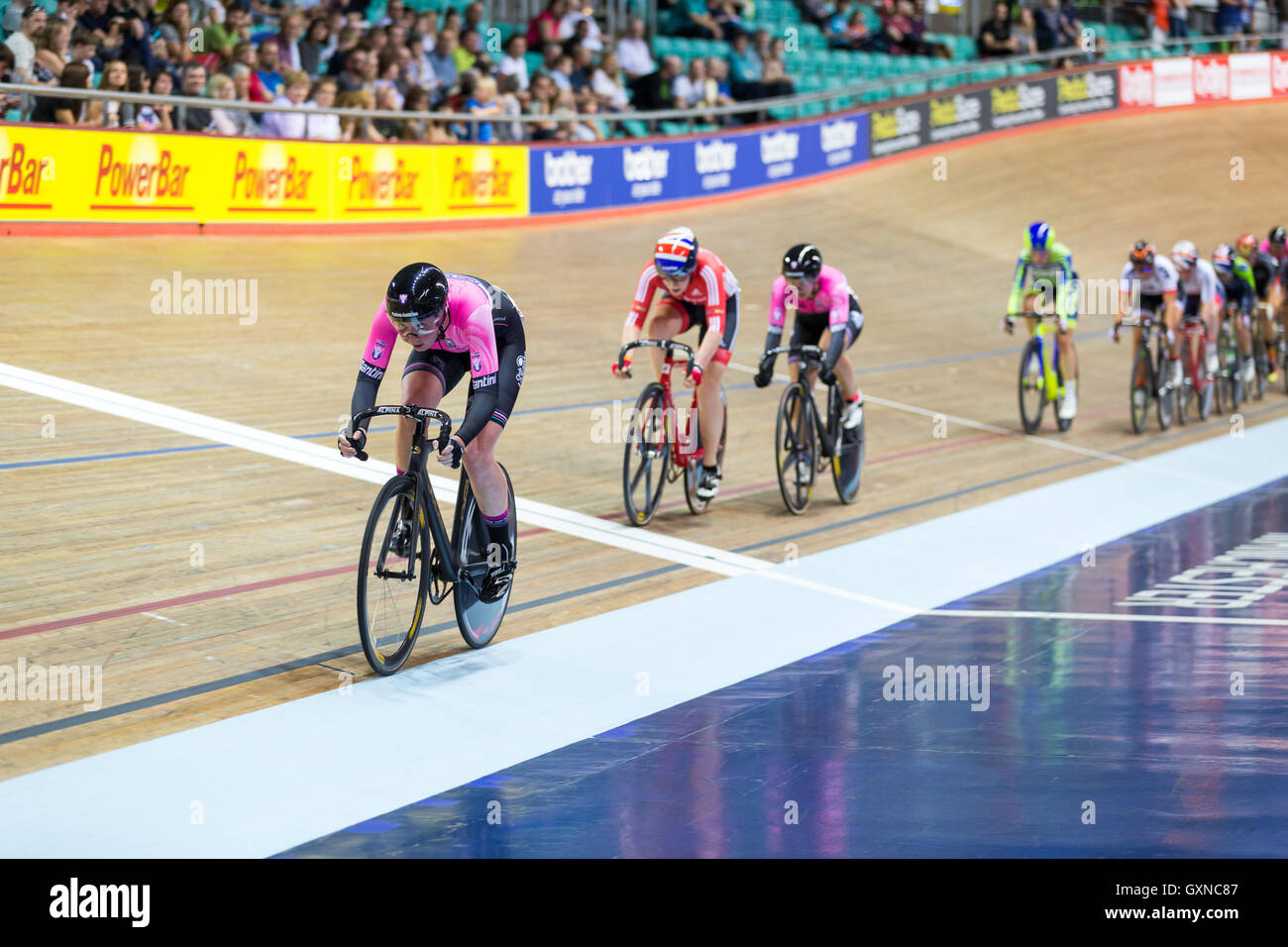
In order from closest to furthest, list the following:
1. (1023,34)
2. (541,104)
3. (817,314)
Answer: (817,314), (541,104), (1023,34)

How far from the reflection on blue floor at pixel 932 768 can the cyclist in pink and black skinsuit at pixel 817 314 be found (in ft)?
7.86

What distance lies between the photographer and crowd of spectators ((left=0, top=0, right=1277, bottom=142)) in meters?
11.1

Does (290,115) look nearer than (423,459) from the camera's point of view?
No

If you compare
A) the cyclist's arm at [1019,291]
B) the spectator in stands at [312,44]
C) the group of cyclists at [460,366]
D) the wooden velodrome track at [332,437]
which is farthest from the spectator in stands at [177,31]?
the group of cyclists at [460,366]

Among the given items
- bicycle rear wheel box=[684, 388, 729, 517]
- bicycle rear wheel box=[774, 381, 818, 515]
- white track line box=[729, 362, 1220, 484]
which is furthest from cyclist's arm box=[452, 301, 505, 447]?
white track line box=[729, 362, 1220, 484]

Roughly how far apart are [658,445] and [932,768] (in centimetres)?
340

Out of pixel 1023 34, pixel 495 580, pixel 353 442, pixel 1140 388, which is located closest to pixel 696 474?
pixel 495 580

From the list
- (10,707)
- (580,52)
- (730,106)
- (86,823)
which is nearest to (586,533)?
(10,707)

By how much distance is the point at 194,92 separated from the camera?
38.9ft

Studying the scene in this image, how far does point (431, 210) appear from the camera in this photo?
1412 centimetres

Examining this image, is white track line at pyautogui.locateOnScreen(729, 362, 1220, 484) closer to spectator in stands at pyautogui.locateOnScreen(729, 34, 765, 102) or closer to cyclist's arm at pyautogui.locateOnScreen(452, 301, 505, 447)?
cyclist's arm at pyautogui.locateOnScreen(452, 301, 505, 447)

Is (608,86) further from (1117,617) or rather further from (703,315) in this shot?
(1117,617)

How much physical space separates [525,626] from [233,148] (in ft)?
25.8

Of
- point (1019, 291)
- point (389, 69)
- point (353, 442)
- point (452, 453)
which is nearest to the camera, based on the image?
point (452, 453)
